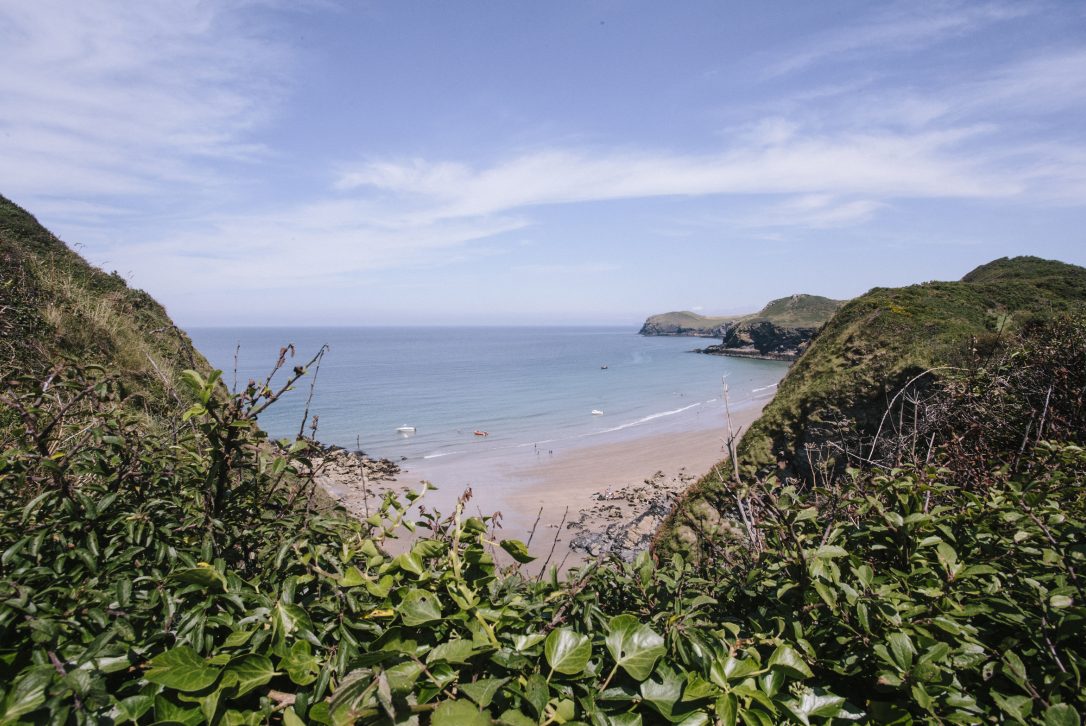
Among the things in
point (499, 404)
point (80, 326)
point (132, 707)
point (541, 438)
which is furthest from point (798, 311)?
point (132, 707)

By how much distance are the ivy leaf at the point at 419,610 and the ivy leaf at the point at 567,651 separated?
0.96 feet

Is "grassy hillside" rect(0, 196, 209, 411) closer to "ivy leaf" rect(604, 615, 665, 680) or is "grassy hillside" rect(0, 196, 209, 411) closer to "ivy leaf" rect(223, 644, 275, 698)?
"ivy leaf" rect(223, 644, 275, 698)

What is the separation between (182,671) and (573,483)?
24922 millimetres

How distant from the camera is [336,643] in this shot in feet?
4.73

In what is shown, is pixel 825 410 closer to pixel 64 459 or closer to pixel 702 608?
pixel 702 608

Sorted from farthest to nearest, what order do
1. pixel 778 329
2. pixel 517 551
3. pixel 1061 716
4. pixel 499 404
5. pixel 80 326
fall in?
pixel 778 329, pixel 499 404, pixel 80 326, pixel 517 551, pixel 1061 716

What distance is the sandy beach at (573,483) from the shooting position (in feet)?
61.4

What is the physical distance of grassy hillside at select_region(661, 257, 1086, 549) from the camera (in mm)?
9398

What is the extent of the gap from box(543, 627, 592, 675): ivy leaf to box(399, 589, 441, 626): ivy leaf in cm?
29

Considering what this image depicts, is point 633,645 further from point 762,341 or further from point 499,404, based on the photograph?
point 762,341

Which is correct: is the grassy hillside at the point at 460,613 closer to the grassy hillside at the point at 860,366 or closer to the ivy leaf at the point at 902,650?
the ivy leaf at the point at 902,650

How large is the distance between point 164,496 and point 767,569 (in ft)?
6.80

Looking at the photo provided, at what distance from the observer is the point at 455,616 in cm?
141

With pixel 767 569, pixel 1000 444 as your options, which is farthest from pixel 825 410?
pixel 767 569
